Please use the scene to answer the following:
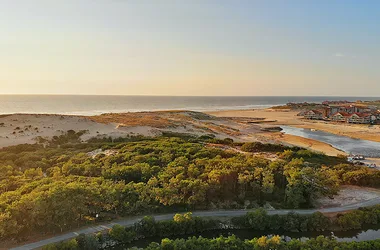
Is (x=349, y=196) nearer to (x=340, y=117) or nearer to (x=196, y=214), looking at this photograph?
(x=196, y=214)

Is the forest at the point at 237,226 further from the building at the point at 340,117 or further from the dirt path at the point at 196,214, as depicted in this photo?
the building at the point at 340,117

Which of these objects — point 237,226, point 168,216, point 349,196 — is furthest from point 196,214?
point 349,196

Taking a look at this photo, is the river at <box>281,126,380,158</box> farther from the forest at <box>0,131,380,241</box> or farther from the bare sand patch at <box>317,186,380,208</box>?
the bare sand patch at <box>317,186,380,208</box>

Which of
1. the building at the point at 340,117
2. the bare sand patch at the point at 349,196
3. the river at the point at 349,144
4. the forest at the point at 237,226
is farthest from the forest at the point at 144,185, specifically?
the building at the point at 340,117

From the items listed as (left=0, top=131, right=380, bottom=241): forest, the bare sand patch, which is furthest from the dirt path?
(left=0, top=131, right=380, bottom=241): forest

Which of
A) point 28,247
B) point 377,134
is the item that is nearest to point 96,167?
point 28,247

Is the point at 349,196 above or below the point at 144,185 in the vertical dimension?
below

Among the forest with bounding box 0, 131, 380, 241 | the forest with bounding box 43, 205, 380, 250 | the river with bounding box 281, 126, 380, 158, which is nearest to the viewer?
the forest with bounding box 43, 205, 380, 250

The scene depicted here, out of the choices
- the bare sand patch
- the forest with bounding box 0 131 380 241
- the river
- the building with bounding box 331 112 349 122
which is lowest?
the bare sand patch

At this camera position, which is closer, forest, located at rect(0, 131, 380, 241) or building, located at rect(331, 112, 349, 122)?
forest, located at rect(0, 131, 380, 241)
